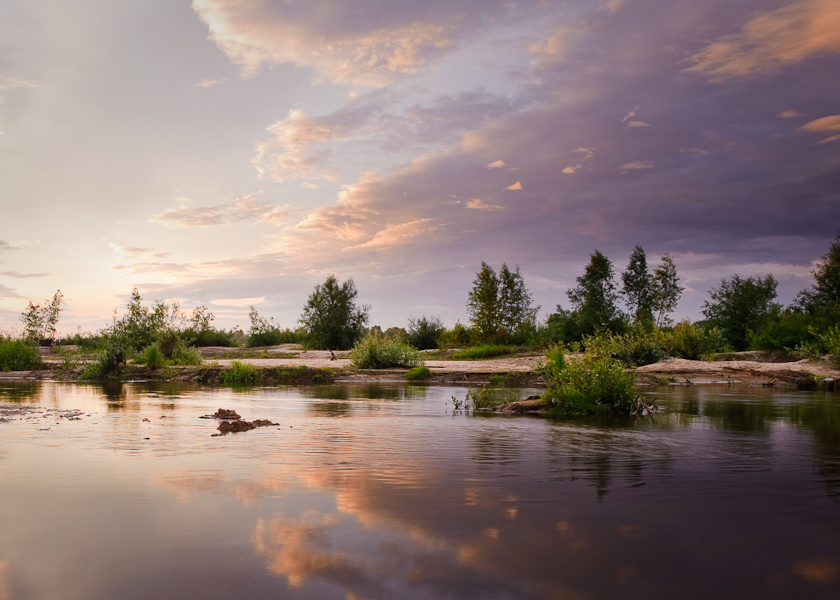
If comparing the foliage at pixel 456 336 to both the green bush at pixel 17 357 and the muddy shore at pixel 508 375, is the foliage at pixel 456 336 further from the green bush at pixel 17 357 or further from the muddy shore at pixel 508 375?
the green bush at pixel 17 357

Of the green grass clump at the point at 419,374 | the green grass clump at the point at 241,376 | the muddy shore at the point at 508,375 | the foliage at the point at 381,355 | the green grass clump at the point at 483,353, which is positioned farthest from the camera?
the green grass clump at the point at 483,353

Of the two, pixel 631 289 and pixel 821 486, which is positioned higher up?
pixel 631 289

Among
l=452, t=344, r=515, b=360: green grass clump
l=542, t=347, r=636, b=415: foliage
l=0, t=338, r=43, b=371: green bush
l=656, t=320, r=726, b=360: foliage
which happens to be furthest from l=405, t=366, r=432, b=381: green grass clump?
l=0, t=338, r=43, b=371: green bush

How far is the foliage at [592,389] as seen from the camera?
13383mm

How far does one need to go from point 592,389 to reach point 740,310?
34747mm

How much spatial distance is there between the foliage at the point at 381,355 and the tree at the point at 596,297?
53.2 ft

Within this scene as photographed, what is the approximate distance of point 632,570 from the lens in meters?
4.01

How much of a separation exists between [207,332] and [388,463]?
49.5m

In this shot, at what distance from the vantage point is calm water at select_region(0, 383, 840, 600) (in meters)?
3.78

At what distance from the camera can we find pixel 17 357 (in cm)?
2819

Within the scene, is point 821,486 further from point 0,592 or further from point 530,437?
point 0,592

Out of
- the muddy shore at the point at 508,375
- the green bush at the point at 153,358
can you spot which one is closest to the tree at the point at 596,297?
the muddy shore at the point at 508,375

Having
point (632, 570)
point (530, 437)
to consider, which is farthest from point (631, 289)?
point (632, 570)

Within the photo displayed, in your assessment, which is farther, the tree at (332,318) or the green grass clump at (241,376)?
the tree at (332,318)
